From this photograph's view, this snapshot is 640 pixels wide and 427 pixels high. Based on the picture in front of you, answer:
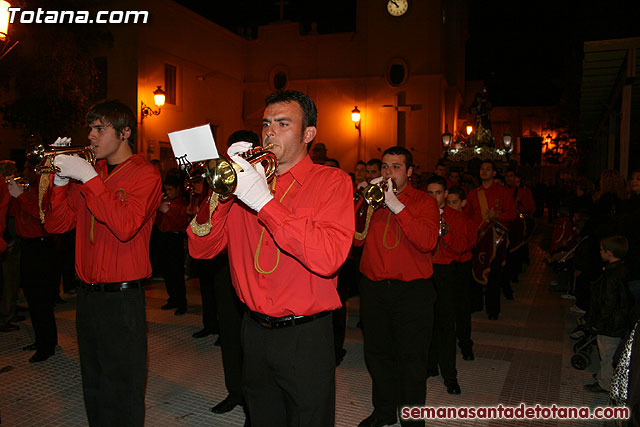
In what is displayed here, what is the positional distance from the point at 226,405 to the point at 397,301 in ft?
6.14

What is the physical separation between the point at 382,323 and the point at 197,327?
3.83 meters

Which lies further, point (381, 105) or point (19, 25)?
point (381, 105)

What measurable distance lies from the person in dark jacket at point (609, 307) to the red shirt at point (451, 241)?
138cm

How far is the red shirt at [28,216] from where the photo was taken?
6.16 meters

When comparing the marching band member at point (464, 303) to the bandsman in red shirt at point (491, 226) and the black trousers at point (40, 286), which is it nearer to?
the bandsman in red shirt at point (491, 226)

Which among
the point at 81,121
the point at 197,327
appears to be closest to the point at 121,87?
the point at 81,121

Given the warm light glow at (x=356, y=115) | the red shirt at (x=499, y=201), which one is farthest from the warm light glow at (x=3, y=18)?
the warm light glow at (x=356, y=115)

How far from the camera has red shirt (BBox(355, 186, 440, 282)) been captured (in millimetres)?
4090

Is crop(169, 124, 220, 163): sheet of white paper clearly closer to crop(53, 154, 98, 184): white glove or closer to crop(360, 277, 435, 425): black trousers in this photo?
crop(53, 154, 98, 184): white glove

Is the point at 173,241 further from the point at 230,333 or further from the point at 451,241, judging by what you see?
the point at 451,241

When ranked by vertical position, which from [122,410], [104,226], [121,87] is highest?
[121,87]

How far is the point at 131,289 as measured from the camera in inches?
138

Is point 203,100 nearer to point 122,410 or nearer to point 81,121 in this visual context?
point 81,121

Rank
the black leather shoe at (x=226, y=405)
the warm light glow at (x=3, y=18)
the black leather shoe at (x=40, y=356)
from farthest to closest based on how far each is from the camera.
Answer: the warm light glow at (x=3, y=18) < the black leather shoe at (x=40, y=356) < the black leather shoe at (x=226, y=405)
